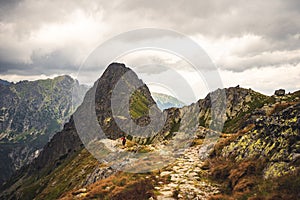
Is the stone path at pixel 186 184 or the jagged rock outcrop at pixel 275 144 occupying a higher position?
the jagged rock outcrop at pixel 275 144

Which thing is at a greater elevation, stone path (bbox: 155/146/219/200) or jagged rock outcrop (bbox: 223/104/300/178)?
jagged rock outcrop (bbox: 223/104/300/178)

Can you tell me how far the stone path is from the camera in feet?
65.4

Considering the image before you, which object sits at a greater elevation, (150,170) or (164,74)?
(164,74)

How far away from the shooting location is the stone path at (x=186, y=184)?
19.9m

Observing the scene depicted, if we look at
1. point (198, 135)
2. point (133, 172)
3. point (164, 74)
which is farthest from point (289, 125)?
point (198, 135)

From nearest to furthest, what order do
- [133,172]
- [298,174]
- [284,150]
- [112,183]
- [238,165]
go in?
[298,174] → [284,150] → [238,165] → [112,183] → [133,172]

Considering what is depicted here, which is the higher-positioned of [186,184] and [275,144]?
[275,144]

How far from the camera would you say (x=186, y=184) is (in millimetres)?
22656

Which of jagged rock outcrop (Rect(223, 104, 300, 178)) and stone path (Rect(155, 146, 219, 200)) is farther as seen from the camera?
stone path (Rect(155, 146, 219, 200))

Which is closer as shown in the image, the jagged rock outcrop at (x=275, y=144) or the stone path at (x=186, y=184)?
the jagged rock outcrop at (x=275, y=144)

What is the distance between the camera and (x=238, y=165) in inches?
928

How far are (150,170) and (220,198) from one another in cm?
1226

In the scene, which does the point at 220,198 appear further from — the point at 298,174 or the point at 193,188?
the point at 298,174

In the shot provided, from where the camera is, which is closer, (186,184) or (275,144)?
(275,144)
